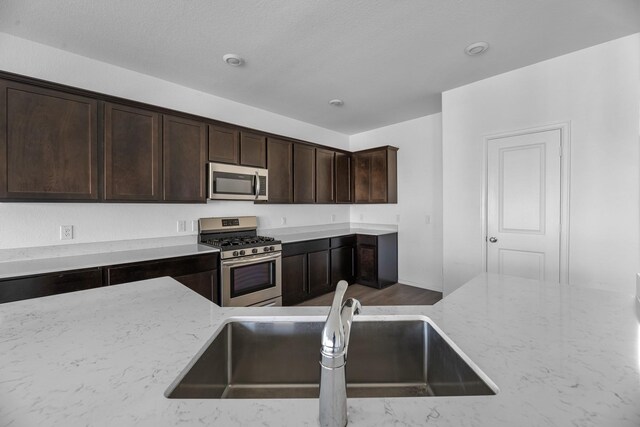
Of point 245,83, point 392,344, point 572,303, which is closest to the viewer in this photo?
point 392,344

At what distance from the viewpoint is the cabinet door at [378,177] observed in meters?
4.50

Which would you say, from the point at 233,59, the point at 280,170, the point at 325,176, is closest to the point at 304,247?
the point at 280,170

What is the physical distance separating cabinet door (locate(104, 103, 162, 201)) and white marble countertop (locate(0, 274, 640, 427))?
59.2 inches

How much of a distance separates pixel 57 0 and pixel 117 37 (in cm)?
41

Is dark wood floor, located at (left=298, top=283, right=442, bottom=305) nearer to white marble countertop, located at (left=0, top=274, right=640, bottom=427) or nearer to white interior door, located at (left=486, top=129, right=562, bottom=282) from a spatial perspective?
white interior door, located at (left=486, top=129, right=562, bottom=282)

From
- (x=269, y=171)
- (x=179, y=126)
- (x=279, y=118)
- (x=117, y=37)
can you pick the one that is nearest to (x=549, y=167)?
(x=269, y=171)

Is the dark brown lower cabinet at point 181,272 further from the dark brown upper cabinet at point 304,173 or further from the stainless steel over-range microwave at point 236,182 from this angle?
the dark brown upper cabinet at point 304,173

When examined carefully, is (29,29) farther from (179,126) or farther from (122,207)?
(122,207)

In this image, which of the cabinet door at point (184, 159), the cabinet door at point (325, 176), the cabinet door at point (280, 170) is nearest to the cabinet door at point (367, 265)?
the cabinet door at point (325, 176)

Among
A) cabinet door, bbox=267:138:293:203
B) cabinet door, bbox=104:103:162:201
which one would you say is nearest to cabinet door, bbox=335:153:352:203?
cabinet door, bbox=267:138:293:203

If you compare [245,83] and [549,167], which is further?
[245,83]

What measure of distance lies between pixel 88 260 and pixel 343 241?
9.81 ft

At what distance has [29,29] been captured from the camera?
2.13 meters

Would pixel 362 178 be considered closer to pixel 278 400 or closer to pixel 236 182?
pixel 236 182
